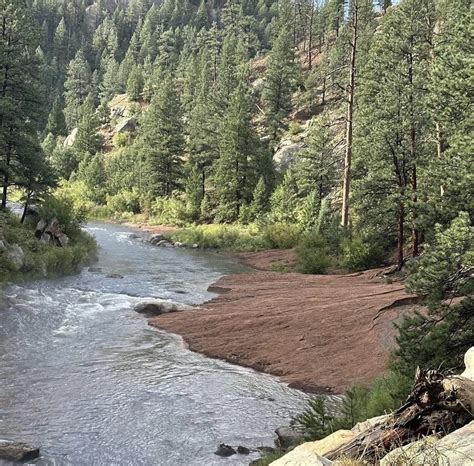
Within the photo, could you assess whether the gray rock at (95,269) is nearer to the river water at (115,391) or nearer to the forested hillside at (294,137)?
the forested hillside at (294,137)

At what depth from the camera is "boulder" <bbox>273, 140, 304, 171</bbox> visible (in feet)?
186

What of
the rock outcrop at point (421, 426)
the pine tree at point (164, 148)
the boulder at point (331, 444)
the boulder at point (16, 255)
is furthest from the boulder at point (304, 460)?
the pine tree at point (164, 148)

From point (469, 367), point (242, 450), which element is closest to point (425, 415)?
point (469, 367)

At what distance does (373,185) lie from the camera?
85.9ft

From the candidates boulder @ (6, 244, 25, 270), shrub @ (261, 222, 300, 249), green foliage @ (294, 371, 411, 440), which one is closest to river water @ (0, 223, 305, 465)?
green foliage @ (294, 371, 411, 440)

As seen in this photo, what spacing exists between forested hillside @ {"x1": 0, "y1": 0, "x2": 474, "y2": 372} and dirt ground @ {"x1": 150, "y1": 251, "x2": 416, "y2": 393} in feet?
11.1

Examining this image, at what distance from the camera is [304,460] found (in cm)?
525

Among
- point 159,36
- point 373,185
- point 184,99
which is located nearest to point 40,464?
point 373,185

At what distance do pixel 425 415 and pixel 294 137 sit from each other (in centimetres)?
5759

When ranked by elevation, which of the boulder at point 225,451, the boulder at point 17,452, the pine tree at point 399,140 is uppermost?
the pine tree at point 399,140

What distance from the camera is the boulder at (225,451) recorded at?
9648 millimetres

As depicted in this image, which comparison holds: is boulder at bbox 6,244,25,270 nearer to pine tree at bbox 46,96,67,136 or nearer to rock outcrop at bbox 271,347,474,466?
rock outcrop at bbox 271,347,474,466

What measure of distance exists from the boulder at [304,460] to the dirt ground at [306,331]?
24.3ft

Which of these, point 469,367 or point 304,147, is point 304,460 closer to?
point 469,367
